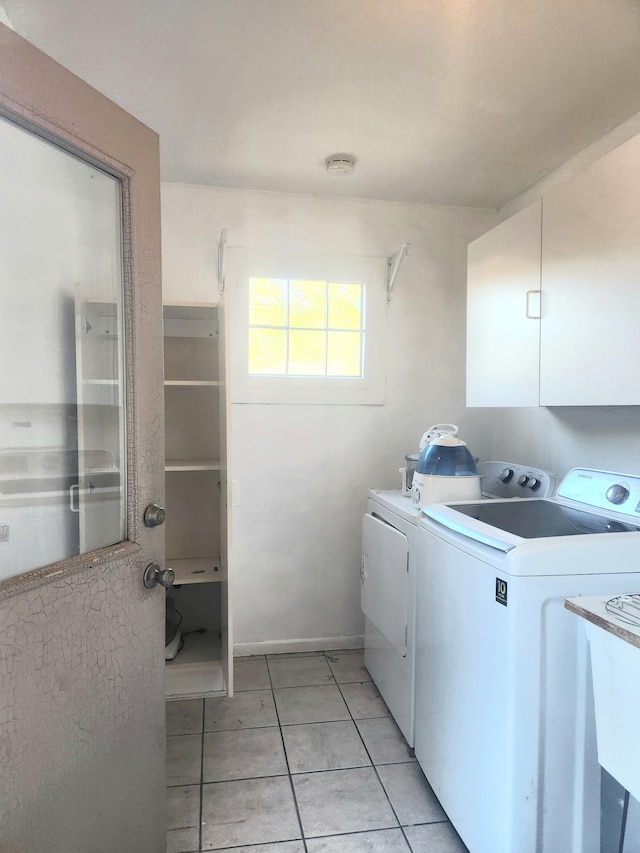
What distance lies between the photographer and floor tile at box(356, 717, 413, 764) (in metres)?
2.02

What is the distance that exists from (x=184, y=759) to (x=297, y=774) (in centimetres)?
43

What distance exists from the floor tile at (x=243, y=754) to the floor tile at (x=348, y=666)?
A: 0.51 m

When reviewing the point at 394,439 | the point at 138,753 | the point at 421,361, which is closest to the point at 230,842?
the point at 138,753

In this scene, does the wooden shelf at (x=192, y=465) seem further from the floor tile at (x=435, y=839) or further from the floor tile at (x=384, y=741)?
the floor tile at (x=435, y=839)

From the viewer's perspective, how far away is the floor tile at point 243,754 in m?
1.93

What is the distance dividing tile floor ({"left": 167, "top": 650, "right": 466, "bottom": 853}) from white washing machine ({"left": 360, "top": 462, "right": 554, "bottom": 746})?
151 millimetres

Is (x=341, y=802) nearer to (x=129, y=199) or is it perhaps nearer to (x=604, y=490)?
(x=604, y=490)

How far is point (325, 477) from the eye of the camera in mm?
2842

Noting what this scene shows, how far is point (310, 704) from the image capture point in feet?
7.81

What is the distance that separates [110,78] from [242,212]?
3.13 feet

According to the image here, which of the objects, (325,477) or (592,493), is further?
(325,477)

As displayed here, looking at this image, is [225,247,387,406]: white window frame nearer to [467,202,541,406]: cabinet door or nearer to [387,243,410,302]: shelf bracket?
[387,243,410,302]: shelf bracket

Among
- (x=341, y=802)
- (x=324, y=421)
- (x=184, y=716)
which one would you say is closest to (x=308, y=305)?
(x=324, y=421)

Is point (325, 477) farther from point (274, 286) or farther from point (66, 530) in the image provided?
point (66, 530)
